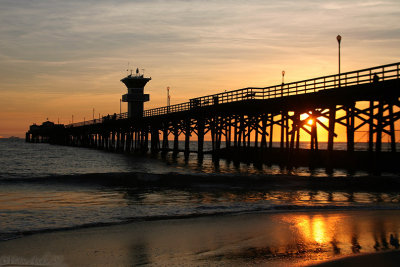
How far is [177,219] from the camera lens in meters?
11.1

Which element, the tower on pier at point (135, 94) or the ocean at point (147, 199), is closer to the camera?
the ocean at point (147, 199)

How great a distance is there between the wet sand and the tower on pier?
64753 millimetres

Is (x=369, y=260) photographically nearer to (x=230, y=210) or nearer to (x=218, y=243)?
(x=218, y=243)

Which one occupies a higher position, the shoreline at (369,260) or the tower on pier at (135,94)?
the tower on pier at (135,94)

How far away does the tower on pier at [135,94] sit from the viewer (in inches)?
2936

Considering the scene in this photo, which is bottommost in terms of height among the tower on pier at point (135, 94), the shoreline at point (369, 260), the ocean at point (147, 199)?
the ocean at point (147, 199)

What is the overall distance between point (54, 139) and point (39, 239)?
12199 centimetres

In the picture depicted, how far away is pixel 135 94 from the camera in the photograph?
74.8 meters

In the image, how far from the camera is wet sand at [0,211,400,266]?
23.7 feet

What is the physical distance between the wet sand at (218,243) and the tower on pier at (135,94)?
64.8 metres

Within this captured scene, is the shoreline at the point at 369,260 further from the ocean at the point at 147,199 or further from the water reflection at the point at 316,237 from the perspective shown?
the ocean at the point at 147,199

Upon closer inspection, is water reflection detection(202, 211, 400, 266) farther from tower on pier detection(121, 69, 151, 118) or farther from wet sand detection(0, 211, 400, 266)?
tower on pier detection(121, 69, 151, 118)

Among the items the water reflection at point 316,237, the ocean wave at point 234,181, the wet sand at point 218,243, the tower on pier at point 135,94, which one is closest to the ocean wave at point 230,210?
the wet sand at point 218,243

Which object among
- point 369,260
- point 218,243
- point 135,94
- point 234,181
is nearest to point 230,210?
point 218,243
